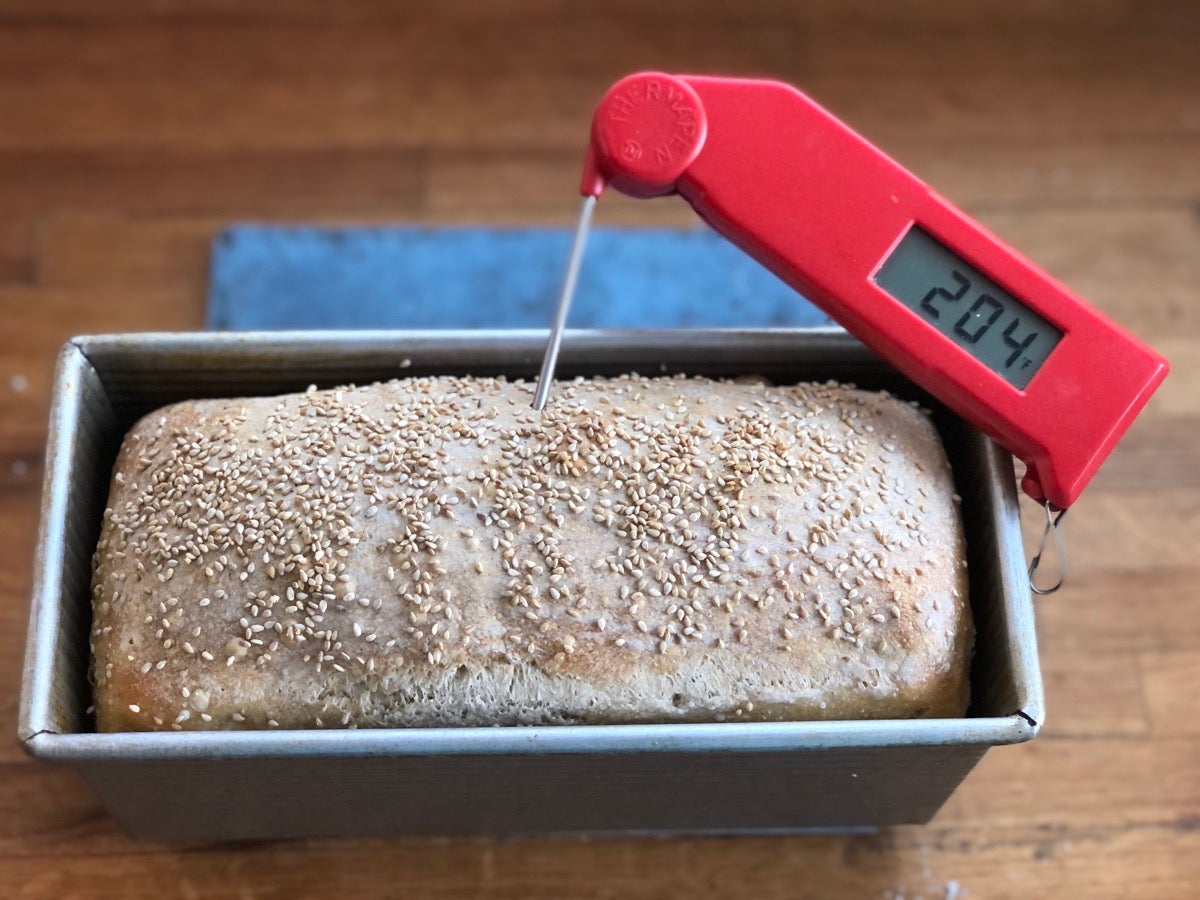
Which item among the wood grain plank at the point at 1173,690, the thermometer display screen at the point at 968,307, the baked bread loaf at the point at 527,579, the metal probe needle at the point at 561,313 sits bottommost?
the wood grain plank at the point at 1173,690

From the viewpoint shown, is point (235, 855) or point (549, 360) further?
point (235, 855)

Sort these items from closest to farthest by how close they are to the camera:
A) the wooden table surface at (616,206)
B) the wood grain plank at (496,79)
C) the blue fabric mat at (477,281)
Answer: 1. the wooden table surface at (616,206)
2. the blue fabric mat at (477,281)
3. the wood grain plank at (496,79)

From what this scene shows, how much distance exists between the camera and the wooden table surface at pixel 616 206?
117 cm

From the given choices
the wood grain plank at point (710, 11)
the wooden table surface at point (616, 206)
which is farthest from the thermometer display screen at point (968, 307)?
the wood grain plank at point (710, 11)

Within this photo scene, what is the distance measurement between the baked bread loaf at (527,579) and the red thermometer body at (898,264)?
108 millimetres

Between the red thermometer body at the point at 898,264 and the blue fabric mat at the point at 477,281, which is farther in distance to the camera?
the blue fabric mat at the point at 477,281

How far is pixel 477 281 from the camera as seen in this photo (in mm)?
1469

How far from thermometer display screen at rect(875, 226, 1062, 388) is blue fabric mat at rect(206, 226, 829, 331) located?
47 centimetres

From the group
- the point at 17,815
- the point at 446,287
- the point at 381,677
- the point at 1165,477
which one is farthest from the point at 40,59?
the point at 1165,477

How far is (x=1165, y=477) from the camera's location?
137 centimetres

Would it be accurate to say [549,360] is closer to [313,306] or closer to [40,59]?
[313,306]

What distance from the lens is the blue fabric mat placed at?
1.44 metres

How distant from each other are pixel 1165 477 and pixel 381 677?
0.96 m

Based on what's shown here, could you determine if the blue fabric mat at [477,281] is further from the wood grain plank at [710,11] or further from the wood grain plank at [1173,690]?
the wood grain plank at [1173,690]
